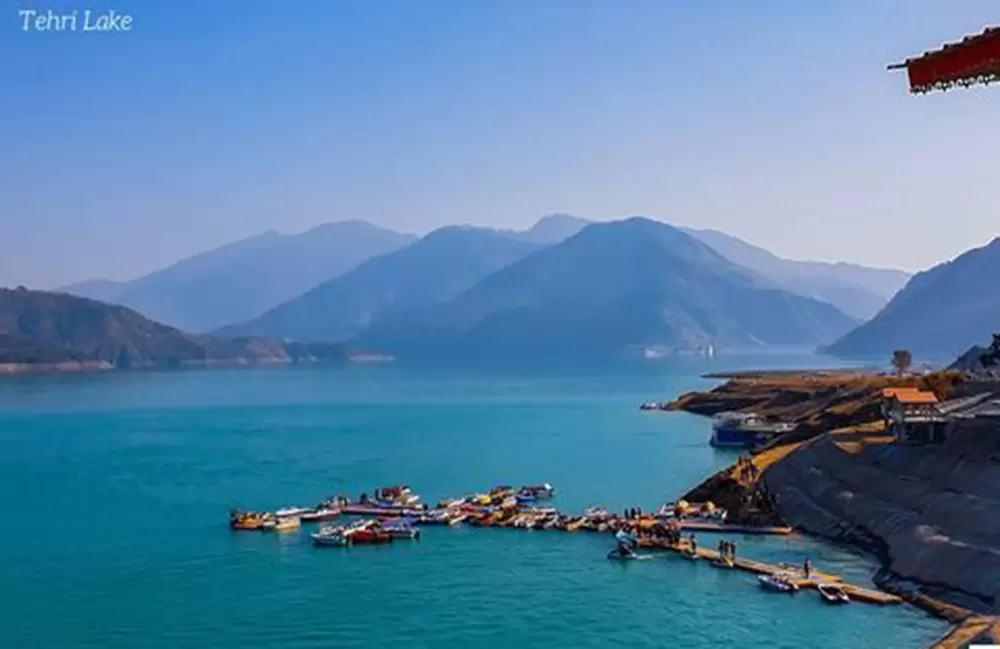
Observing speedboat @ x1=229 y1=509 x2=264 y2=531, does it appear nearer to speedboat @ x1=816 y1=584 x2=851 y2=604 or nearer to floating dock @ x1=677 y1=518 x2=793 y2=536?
floating dock @ x1=677 y1=518 x2=793 y2=536

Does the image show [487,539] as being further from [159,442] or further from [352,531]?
[159,442]

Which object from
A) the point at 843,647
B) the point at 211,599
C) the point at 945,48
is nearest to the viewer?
the point at 945,48

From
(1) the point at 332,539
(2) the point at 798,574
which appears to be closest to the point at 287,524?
(1) the point at 332,539

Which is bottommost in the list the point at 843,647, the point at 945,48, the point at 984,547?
the point at 843,647

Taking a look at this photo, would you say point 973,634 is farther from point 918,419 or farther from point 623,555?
point 918,419

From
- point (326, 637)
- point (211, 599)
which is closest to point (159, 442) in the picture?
point (211, 599)

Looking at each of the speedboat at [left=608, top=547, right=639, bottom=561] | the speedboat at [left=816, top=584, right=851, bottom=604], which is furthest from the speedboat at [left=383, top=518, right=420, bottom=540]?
the speedboat at [left=816, top=584, right=851, bottom=604]

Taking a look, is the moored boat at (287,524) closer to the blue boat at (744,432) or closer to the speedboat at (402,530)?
the speedboat at (402,530)
